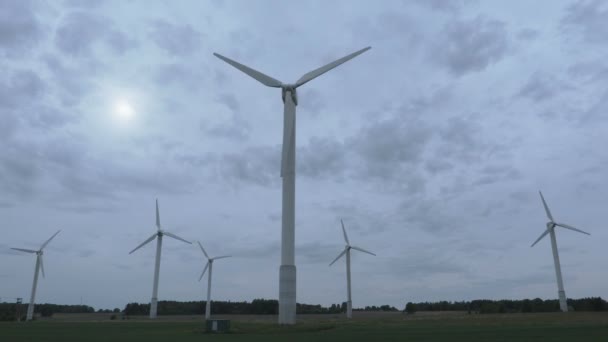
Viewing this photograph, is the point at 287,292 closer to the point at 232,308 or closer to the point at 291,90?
the point at 291,90

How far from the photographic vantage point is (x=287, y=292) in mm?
56812

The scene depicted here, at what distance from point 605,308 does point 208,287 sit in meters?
92.1

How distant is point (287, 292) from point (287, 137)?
1818 centimetres

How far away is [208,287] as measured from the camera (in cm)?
12175

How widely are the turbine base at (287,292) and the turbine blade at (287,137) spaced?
37.3 feet

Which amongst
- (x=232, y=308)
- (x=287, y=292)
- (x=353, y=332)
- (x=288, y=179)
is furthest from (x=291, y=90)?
(x=232, y=308)

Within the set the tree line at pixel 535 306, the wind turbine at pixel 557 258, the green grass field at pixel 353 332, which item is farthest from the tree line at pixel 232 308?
the green grass field at pixel 353 332

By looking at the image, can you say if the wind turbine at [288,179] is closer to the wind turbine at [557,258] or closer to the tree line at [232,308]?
the wind turbine at [557,258]

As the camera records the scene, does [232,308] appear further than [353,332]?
Yes

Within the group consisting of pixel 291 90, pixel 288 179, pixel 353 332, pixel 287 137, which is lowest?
pixel 353 332

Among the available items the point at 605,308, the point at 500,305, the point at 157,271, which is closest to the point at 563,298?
the point at 605,308

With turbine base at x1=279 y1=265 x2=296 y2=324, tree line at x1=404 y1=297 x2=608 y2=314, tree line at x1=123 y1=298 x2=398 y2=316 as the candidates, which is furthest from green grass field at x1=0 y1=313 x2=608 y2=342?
tree line at x1=123 y1=298 x2=398 y2=316

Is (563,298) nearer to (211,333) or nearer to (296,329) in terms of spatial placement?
(296,329)

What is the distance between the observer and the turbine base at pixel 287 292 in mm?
56781
